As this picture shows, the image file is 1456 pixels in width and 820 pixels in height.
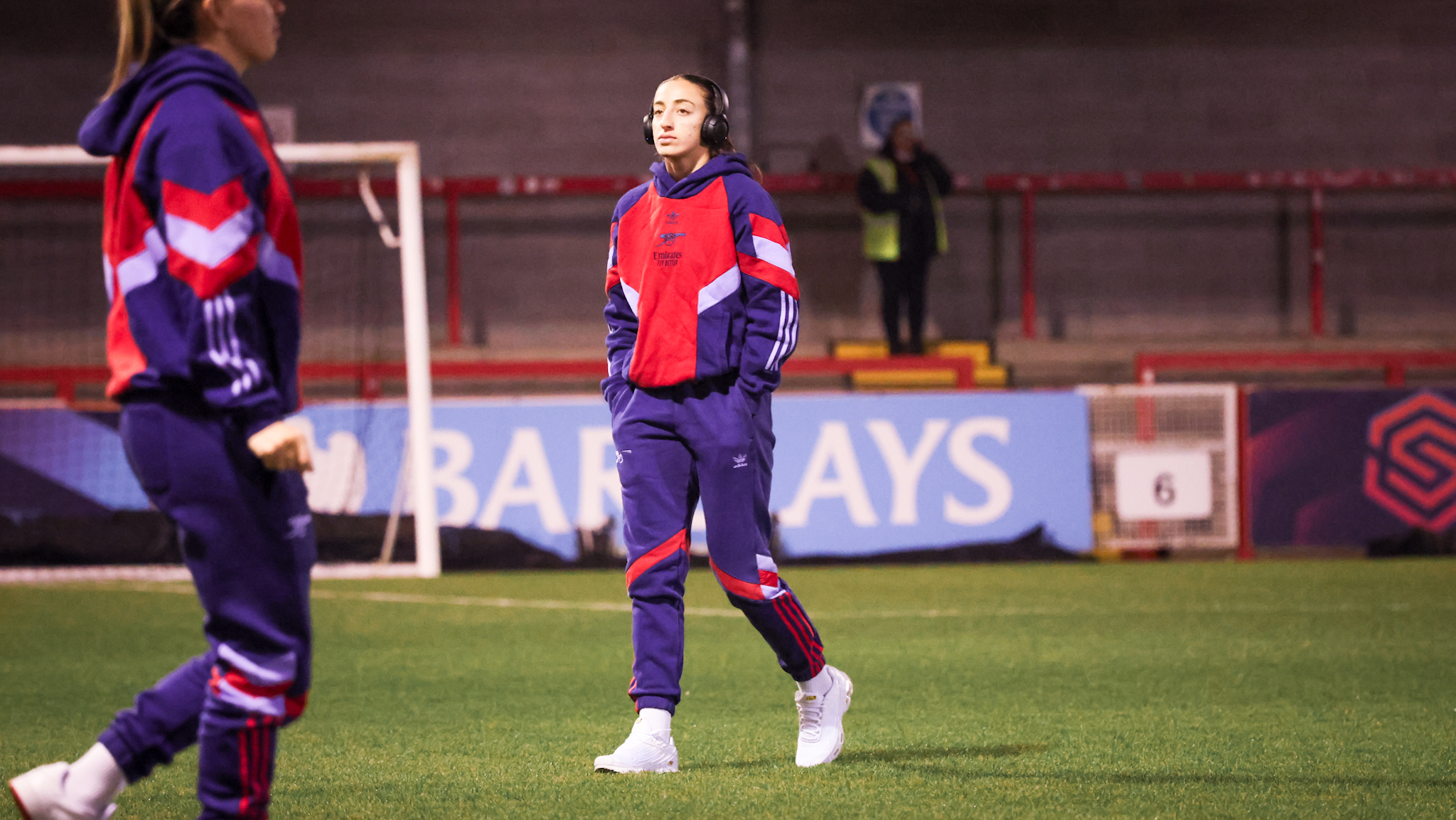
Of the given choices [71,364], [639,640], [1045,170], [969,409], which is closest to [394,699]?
[639,640]

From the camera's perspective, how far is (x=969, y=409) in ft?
34.8

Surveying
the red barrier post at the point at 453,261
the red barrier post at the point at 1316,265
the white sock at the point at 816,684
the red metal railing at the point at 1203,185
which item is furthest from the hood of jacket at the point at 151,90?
the red barrier post at the point at 1316,265

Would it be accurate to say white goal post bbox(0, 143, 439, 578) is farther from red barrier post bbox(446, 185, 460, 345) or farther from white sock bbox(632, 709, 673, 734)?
red barrier post bbox(446, 185, 460, 345)

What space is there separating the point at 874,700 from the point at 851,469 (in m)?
5.11

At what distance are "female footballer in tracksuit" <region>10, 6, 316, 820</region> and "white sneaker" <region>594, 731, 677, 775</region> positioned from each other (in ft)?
4.72

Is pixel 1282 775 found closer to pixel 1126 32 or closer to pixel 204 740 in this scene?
pixel 204 740

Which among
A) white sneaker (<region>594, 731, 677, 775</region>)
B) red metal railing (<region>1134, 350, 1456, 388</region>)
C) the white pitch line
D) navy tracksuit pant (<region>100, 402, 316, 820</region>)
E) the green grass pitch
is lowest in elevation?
the white pitch line

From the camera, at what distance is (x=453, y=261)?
52.3 feet

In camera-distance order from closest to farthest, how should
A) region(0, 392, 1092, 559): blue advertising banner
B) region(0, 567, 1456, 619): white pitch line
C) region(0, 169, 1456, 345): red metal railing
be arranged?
1. region(0, 567, 1456, 619): white pitch line
2. region(0, 392, 1092, 559): blue advertising banner
3. region(0, 169, 1456, 345): red metal railing

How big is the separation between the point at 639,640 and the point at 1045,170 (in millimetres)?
13855

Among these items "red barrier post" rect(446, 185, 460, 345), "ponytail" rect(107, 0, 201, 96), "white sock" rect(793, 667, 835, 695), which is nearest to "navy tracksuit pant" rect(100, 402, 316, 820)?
"ponytail" rect(107, 0, 201, 96)

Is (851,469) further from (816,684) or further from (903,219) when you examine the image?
(816,684)

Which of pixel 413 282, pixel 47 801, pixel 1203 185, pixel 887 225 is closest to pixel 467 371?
pixel 887 225

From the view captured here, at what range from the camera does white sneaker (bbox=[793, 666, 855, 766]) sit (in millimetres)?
4211
